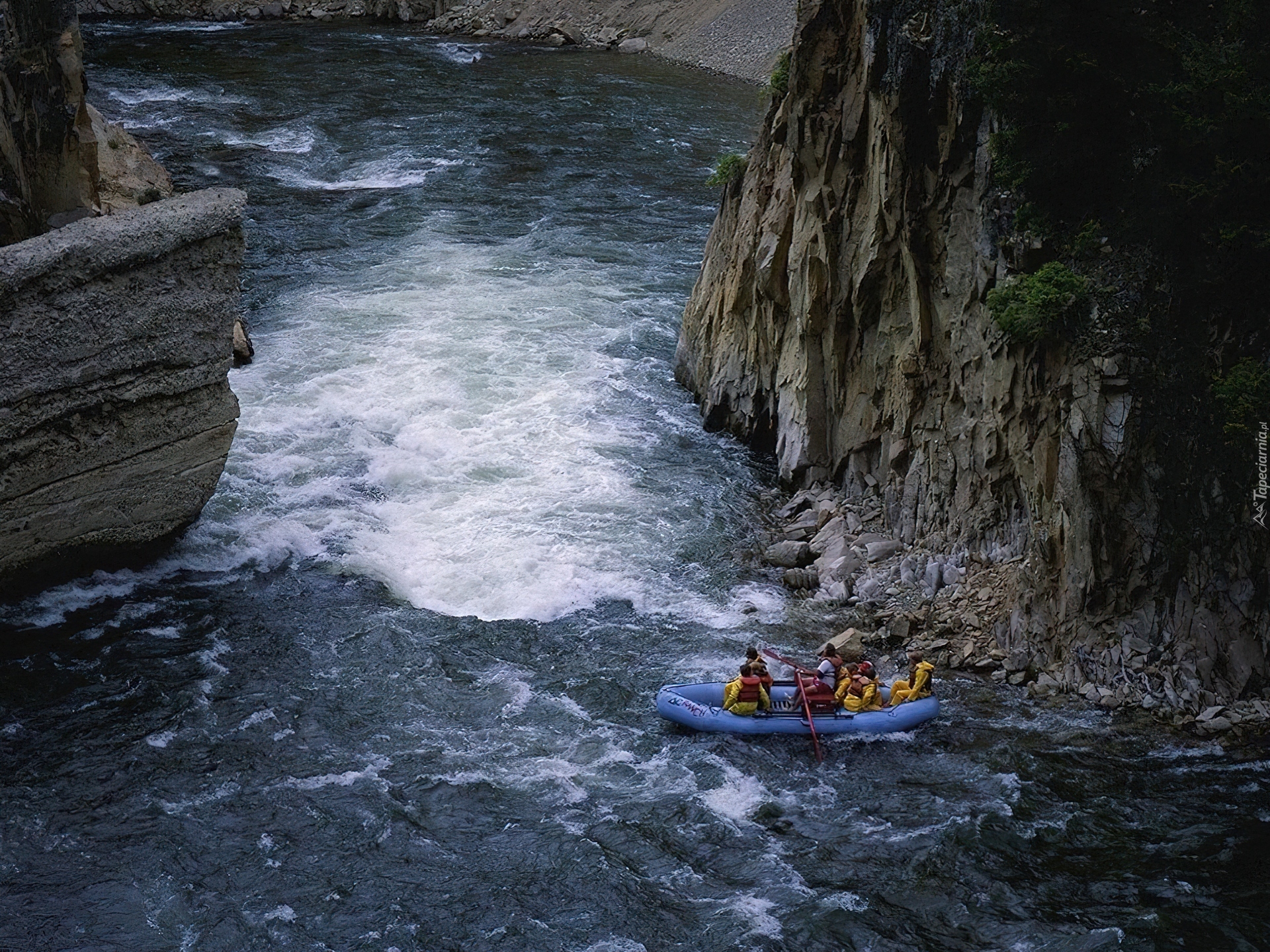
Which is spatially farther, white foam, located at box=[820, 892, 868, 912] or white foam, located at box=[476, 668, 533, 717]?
white foam, located at box=[476, 668, 533, 717]

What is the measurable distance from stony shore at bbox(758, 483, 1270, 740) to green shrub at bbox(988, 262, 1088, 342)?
3.32 meters

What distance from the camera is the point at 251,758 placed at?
53.2 ft

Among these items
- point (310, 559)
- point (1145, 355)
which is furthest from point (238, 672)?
point (1145, 355)

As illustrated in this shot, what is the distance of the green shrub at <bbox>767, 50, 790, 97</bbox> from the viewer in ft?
78.6

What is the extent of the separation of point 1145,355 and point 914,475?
4.88m

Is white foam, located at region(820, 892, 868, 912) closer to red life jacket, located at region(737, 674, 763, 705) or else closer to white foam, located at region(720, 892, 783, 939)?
white foam, located at region(720, 892, 783, 939)

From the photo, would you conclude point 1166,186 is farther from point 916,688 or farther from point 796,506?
point 796,506

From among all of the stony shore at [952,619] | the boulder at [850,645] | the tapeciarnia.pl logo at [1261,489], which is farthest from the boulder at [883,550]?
the tapeciarnia.pl logo at [1261,489]

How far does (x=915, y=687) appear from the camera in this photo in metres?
16.7

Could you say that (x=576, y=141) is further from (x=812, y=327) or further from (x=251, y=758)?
(x=251, y=758)

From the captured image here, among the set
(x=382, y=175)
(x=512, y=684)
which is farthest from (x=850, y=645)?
(x=382, y=175)

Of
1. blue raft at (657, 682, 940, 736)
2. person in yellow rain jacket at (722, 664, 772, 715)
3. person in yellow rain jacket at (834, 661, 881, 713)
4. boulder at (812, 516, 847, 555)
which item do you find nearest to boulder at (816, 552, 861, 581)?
boulder at (812, 516, 847, 555)

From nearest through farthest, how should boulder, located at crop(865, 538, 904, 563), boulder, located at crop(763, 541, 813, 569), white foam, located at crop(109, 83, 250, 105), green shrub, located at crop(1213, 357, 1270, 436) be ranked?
1. green shrub, located at crop(1213, 357, 1270, 436)
2. boulder, located at crop(865, 538, 904, 563)
3. boulder, located at crop(763, 541, 813, 569)
4. white foam, located at crop(109, 83, 250, 105)

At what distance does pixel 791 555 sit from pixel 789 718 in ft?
14.8
